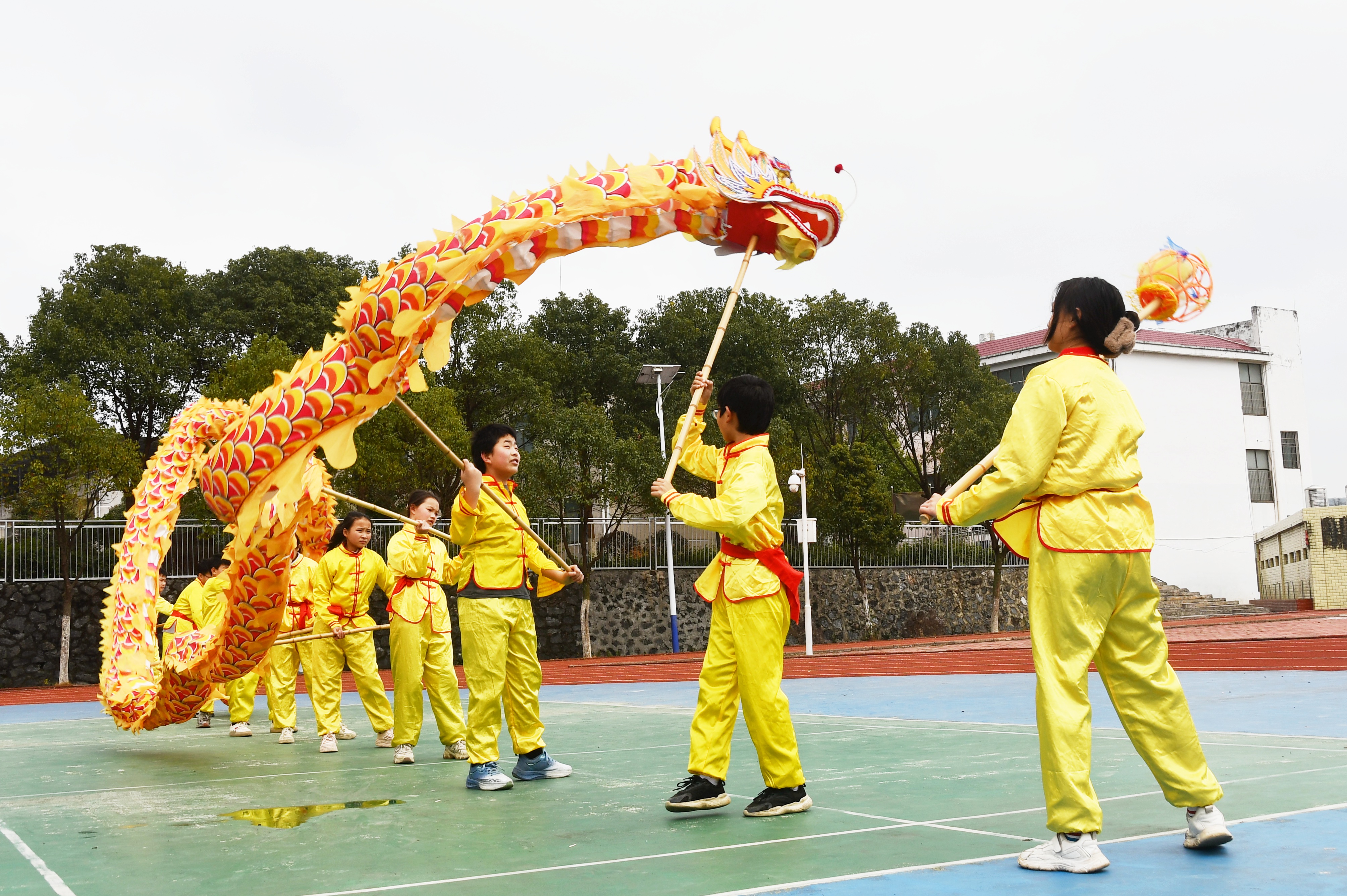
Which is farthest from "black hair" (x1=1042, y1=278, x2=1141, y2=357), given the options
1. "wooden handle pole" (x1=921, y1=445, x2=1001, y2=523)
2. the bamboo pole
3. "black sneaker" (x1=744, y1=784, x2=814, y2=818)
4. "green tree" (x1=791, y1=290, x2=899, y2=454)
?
"green tree" (x1=791, y1=290, x2=899, y2=454)

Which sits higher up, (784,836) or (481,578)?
(481,578)

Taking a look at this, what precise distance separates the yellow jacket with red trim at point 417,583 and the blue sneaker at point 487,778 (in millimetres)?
1975

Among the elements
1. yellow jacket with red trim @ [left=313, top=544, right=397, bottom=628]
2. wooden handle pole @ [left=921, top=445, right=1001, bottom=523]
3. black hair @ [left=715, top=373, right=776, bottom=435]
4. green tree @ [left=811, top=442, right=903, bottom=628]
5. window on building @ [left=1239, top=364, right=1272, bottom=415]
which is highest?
window on building @ [left=1239, top=364, right=1272, bottom=415]

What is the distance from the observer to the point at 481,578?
20.2 ft

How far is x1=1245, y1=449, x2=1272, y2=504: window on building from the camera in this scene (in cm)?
3491

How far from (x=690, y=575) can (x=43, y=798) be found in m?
19.3

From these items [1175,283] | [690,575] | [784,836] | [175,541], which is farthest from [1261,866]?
[690,575]

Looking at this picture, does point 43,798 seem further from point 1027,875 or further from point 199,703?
point 1027,875

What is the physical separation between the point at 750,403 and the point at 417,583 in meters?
3.85

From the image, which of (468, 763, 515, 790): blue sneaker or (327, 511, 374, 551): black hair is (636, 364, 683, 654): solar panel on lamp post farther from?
(468, 763, 515, 790): blue sneaker

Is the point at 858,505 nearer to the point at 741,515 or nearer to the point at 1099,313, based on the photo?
the point at 741,515

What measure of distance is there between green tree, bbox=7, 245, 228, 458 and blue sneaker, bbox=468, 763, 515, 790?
66.9 feet

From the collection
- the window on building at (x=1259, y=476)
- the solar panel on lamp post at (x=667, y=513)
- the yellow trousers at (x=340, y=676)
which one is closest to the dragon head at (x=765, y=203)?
the yellow trousers at (x=340, y=676)

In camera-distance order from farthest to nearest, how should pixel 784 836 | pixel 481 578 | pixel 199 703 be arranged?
1. pixel 199 703
2. pixel 481 578
3. pixel 784 836
